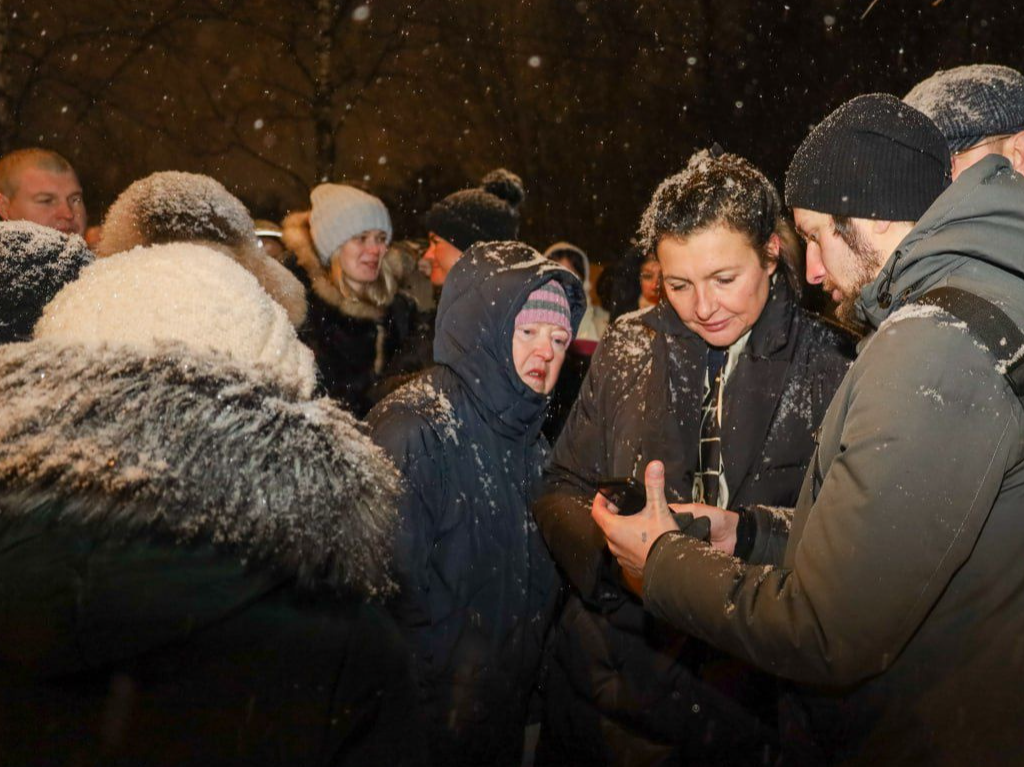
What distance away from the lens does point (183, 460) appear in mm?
1269

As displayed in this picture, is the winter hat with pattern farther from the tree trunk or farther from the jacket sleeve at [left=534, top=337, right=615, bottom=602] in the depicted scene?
the tree trunk

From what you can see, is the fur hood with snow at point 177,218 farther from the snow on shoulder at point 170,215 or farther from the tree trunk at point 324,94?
Result: the tree trunk at point 324,94

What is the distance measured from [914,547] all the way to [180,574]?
119cm

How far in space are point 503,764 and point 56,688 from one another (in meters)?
2.00

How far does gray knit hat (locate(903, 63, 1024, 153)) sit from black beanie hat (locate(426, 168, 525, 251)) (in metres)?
2.98

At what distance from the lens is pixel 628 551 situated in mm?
2287

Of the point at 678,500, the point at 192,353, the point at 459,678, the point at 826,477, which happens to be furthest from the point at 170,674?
the point at 678,500

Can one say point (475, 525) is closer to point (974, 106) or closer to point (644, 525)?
point (644, 525)

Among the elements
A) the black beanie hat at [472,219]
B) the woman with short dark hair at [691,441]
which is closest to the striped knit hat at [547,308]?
the woman with short dark hair at [691,441]

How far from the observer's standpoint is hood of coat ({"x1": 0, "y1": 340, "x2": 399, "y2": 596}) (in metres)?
1.22

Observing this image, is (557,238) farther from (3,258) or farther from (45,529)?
(45,529)

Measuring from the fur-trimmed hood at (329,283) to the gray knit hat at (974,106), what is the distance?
3354 millimetres

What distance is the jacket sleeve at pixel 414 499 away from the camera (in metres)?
2.74

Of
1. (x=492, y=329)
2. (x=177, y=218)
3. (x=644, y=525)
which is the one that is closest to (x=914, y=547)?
(x=644, y=525)
